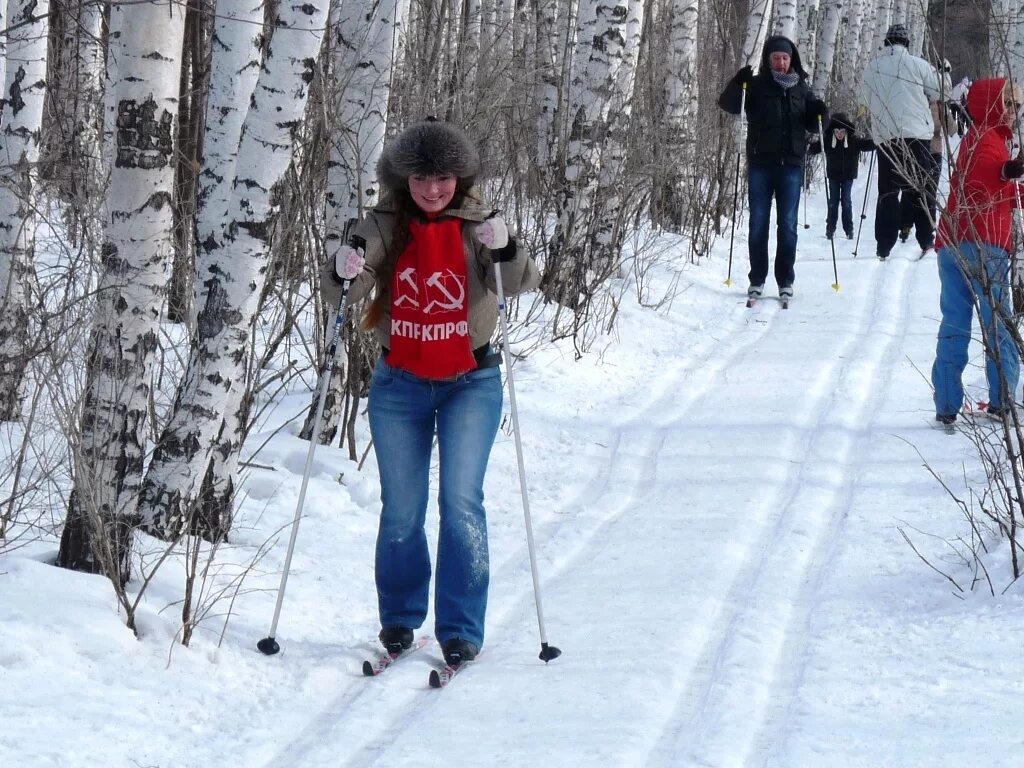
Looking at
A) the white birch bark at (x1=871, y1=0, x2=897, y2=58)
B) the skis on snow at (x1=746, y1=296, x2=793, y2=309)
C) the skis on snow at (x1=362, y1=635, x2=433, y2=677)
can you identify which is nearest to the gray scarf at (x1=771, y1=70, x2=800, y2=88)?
the skis on snow at (x1=746, y1=296, x2=793, y2=309)

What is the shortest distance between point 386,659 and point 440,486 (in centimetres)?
64

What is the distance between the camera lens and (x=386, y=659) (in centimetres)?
420

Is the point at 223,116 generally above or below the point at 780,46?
below

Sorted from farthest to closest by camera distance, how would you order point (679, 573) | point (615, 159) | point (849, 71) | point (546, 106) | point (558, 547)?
point (849, 71) < point (546, 106) < point (615, 159) < point (558, 547) < point (679, 573)

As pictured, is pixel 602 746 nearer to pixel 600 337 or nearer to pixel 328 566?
pixel 328 566

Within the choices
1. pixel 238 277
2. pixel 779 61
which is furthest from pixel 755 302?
pixel 238 277

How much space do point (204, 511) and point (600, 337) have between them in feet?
15.1

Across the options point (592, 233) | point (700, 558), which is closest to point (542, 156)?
point (592, 233)

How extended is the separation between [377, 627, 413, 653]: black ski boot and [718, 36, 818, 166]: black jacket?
22.0 ft

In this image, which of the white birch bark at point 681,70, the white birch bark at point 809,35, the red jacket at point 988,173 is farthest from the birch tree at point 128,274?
the white birch bark at point 809,35

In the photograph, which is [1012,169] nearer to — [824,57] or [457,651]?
[457,651]

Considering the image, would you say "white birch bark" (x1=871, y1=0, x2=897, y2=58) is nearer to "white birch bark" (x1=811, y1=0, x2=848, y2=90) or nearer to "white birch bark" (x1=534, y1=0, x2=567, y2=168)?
"white birch bark" (x1=811, y1=0, x2=848, y2=90)

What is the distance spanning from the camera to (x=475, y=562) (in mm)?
4129

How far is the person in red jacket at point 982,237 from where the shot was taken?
5469mm
